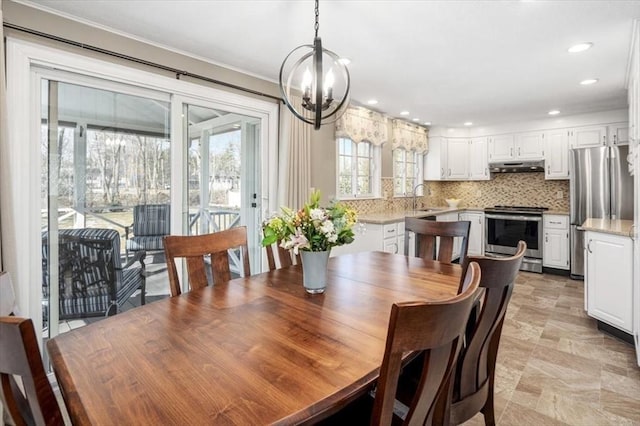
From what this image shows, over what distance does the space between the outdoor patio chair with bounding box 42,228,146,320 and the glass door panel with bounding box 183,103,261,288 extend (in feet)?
2.02

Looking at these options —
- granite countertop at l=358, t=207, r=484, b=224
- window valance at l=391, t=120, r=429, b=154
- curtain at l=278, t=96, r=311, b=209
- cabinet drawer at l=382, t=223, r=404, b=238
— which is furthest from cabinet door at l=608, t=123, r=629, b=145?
curtain at l=278, t=96, r=311, b=209

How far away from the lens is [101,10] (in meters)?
2.23

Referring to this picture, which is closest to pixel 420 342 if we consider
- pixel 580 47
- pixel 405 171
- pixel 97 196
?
pixel 97 196

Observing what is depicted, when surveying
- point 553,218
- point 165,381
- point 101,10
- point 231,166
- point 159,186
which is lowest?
point 165,381

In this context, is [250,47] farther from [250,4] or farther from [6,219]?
[6,219]

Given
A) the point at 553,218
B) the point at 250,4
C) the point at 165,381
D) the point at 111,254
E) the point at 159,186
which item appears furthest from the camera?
the point at 553,218

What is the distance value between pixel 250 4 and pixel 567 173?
Result: 17.4 feet

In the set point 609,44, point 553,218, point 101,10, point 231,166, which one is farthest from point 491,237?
point 101,10

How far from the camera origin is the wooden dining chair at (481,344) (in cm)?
122

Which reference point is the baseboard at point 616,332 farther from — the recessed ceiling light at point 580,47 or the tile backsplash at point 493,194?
the tile backsplash at point 493,194

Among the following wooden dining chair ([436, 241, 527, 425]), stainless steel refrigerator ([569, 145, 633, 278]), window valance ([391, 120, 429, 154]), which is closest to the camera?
wooden dining chair ([436, 241, 527, 425])

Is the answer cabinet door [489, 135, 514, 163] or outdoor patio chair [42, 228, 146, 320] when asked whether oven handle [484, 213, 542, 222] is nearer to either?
cabinet door [489, 135, 514, 163]

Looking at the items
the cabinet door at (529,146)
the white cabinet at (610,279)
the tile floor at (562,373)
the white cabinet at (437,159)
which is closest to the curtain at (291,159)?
the tile floor at (562,373)

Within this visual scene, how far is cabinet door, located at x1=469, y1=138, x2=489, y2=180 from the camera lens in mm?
6090
